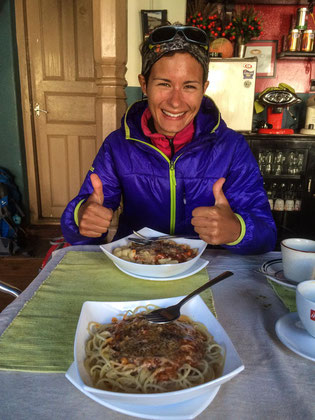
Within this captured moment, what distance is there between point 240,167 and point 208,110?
0.34 metres

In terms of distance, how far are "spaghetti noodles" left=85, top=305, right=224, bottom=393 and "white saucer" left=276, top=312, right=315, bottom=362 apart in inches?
6.3

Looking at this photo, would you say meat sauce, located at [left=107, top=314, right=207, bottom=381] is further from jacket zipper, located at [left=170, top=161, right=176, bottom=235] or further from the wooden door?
the wooden door

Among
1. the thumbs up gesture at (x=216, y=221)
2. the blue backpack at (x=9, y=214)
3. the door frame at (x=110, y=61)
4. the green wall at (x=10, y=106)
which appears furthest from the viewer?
the green wall at (x=10, y=106)

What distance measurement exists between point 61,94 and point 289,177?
2.64 metres

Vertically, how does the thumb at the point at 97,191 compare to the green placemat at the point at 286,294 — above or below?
above

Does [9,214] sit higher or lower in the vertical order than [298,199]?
lower

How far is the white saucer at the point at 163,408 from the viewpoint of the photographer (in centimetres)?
50

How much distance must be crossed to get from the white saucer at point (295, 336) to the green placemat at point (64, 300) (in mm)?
164

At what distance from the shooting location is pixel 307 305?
68 centimetres

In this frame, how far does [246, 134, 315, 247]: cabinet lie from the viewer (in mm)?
3615

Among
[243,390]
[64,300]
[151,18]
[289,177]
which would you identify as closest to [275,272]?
[243,390]

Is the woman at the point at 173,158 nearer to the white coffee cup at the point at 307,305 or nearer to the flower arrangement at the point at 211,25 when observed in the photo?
the white coffee cup at the point at 307,305

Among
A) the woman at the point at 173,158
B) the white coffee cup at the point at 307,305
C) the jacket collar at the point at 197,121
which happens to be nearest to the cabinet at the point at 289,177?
the jacket collar at the point at 197,121

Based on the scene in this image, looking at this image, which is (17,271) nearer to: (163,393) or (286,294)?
(286,294)
